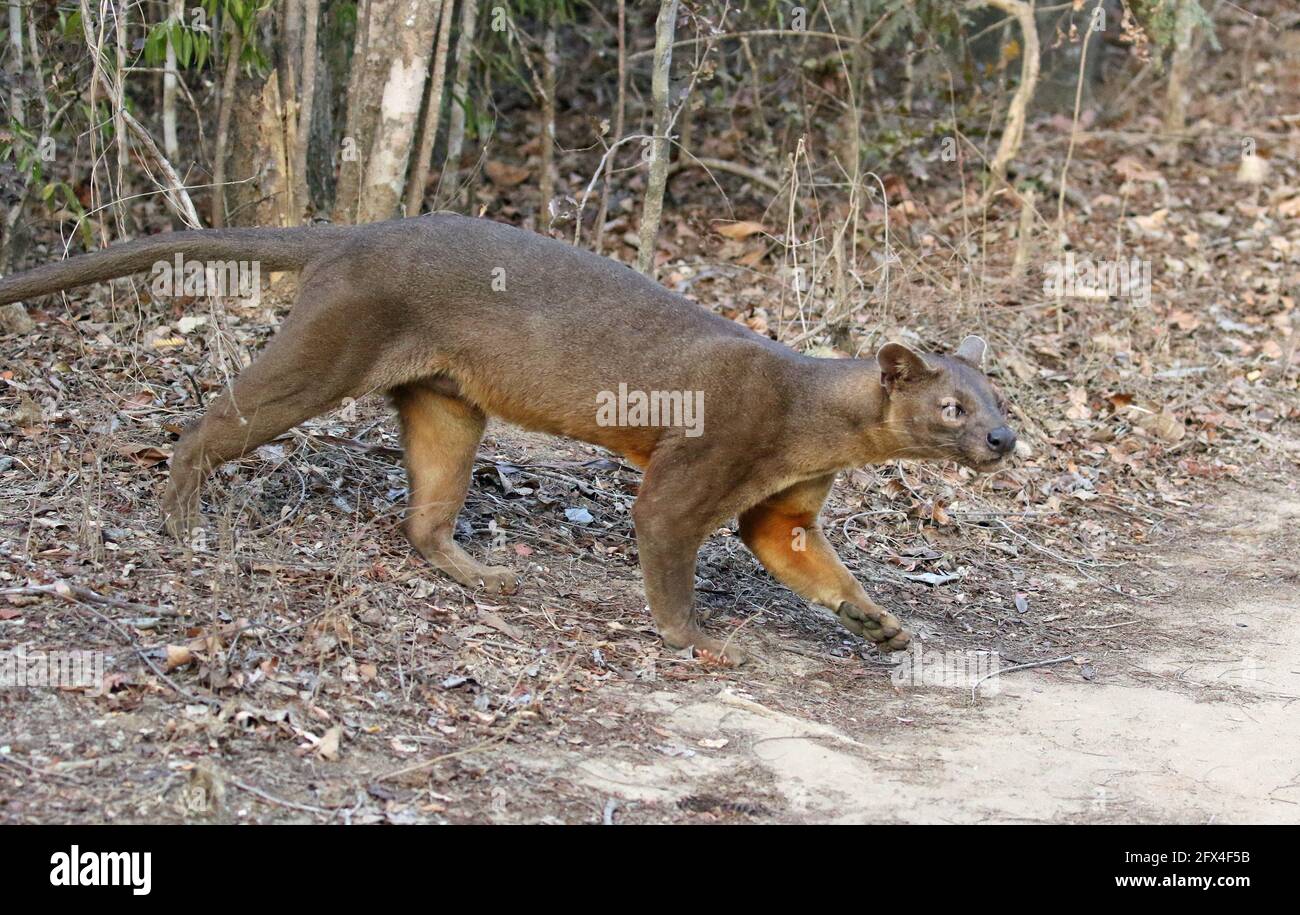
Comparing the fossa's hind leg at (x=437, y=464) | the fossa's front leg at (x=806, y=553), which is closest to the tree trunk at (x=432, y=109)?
the fossa's hind leg at (x=437, y=464)

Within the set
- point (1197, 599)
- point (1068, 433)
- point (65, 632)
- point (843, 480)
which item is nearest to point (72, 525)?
point (65, 632)

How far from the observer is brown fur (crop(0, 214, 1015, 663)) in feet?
20.0

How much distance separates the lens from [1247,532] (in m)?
8.53

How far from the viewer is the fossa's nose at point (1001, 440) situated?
Answer: 6090 millimetres

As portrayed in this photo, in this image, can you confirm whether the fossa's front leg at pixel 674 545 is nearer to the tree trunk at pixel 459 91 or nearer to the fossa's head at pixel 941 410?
the fossa's head at pixel 941 410

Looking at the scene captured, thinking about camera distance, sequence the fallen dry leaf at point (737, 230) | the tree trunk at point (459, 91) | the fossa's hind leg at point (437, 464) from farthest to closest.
A: the fallen dry leaf at point (737, 230), the tree trunk at point (459, 91), the fossa's hind leg at point (437, 464)

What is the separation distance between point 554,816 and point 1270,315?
8.74 metres

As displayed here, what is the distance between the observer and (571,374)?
250 inches

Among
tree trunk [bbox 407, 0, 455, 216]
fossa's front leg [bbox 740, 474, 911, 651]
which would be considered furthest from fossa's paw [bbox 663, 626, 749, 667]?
tree trunk [bbox 407, 0, 455, 216]

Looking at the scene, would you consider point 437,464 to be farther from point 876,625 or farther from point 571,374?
point 876,625

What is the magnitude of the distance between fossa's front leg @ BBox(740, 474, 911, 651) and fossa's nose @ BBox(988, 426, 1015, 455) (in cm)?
81

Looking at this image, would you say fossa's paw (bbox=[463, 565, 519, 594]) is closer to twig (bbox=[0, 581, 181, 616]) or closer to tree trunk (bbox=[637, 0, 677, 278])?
twig (bbox=[0, 581, 181, 616])

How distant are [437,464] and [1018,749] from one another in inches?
113

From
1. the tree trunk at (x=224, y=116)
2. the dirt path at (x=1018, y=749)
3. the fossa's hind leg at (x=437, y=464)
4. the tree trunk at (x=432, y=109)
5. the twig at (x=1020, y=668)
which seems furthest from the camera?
the tree trunk at (x=432, y=109)
